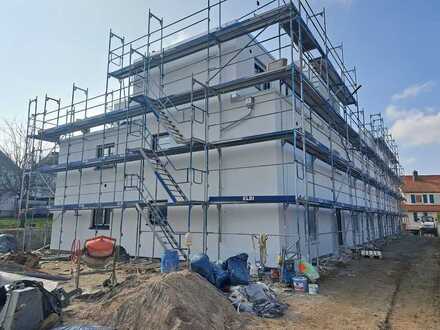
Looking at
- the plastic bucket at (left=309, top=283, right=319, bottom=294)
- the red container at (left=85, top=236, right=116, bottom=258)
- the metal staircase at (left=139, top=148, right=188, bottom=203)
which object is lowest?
the plastic bucket at (left=309, top=283, right=319, bottom=294)

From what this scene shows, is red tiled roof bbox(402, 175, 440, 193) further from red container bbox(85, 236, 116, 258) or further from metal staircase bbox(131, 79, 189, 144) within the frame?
red container bbox(85, 236, 116, 258)

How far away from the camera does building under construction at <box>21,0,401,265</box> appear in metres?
10.6

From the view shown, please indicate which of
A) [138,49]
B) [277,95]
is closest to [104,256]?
[277,95]

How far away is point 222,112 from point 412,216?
44.7m

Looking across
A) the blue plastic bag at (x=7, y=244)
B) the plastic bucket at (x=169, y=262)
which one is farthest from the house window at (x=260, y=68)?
the blue plastic bag at (x=7, y=244)

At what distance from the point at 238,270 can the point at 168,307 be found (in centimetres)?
323

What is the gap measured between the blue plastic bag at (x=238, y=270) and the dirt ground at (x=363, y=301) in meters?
1.01

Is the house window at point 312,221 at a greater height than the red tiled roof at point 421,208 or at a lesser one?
lesser

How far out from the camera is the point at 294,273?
28.1ft

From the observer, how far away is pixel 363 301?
23.5ft

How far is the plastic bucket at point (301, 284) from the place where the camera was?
790 cm

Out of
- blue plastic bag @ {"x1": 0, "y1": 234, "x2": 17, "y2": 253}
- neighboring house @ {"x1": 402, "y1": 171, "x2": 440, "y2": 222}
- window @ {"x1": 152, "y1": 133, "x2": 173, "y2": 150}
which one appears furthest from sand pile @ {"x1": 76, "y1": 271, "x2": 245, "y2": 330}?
neighboring house @ {"x1": 402, "y1": 171, "x2": 440, "y2": 222}

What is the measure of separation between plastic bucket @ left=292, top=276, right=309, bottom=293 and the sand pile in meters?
2.63

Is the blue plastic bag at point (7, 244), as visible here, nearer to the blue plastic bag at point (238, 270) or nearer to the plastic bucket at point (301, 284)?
the blue plastic bag at point (238, 270)
